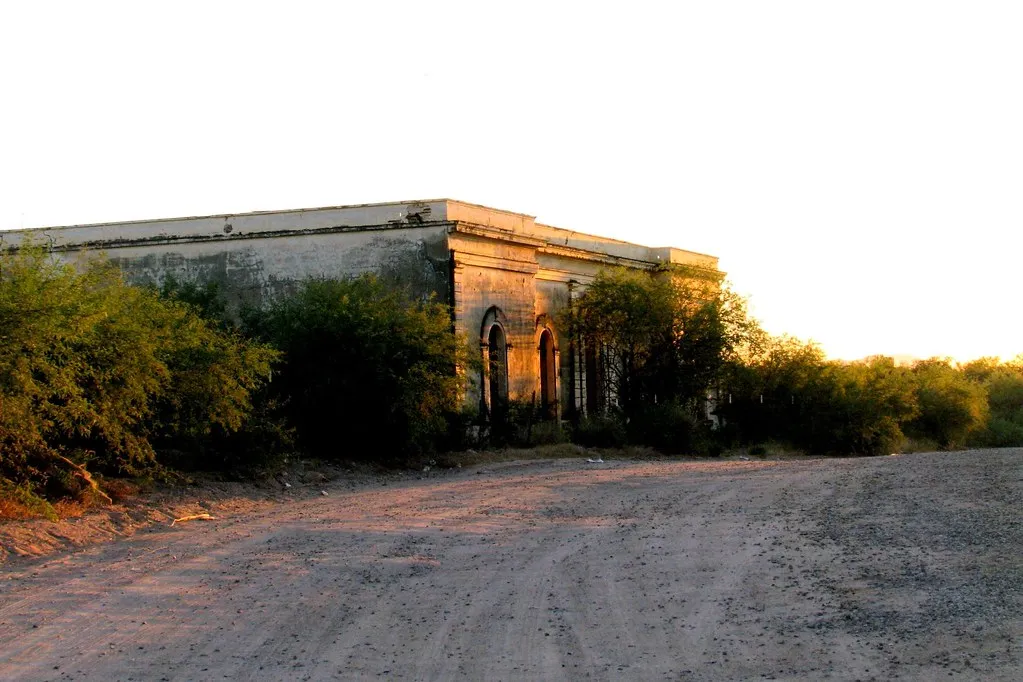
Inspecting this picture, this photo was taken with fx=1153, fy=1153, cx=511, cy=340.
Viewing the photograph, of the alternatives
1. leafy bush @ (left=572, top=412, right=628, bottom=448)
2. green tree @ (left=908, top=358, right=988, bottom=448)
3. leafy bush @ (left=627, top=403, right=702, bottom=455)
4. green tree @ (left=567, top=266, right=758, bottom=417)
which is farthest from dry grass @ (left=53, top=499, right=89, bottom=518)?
green tree @ (left=908, top=358, right=988, bottom=448)

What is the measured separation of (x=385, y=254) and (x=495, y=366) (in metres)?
4.51

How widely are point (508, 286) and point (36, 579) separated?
22.7 metres

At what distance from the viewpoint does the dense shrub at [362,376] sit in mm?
23172

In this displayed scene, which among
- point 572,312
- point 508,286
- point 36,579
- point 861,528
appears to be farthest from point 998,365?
point 36,579

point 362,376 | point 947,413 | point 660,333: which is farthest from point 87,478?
point 947,413

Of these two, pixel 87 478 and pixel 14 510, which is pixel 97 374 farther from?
pixel 14 510

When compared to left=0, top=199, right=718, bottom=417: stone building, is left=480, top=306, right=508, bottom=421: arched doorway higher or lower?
lower

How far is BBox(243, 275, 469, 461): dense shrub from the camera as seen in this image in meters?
23.2

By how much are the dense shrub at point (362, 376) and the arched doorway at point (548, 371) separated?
12.6 metres

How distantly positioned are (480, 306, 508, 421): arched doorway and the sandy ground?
15005 millimetres

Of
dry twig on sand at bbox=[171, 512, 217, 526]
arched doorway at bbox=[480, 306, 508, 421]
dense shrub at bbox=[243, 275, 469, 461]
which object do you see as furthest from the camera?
arched doorway at bbox=[480, 306, 508, 421]

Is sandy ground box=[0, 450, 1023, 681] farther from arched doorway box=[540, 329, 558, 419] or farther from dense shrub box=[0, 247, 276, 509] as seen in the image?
arched doorway box=[540, 329, 558, 419]

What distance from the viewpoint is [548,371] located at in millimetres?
36906

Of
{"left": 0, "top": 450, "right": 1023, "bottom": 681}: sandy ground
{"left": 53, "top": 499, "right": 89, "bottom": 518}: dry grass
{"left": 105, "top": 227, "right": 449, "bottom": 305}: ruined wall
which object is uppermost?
{"left": 105, "top": 227, "right": 449, "bottom": 305}: ruined wall
